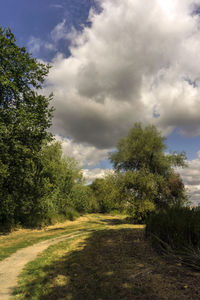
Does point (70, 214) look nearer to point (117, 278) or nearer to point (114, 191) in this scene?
point (114, 191)

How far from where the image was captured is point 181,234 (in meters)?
6.72

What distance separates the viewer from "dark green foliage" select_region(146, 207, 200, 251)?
251 inches

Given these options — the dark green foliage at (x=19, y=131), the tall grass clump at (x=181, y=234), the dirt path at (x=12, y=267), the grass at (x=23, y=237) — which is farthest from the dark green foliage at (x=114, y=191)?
the tall grass clump at (x=181, y=234)

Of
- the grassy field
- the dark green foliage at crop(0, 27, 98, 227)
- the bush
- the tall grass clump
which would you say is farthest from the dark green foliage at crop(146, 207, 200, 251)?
the bush

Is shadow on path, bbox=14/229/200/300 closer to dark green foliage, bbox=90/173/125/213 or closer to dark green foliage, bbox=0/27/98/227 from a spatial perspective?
dark green foliage, bbox=0/27/98/227

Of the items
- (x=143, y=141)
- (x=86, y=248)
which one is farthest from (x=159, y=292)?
(x=143, y=141)

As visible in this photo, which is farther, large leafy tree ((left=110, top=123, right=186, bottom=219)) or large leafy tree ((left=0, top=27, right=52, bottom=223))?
large leafy tree ((left=110, top=123, right=186, bottom=219))

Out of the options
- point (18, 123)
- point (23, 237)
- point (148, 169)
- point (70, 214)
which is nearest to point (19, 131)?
point (18, 123)

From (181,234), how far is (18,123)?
12385 millimetres

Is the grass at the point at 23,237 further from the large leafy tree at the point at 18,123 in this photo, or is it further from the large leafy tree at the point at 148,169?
the large leafy tree at the point at 148,169

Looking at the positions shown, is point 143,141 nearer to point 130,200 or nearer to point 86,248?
point 130,200

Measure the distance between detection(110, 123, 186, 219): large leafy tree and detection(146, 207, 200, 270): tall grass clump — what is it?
1166cm

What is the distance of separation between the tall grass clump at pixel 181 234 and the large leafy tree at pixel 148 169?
38.2 feet

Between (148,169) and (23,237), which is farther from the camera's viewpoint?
(148,169)
